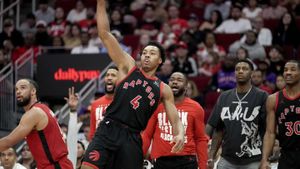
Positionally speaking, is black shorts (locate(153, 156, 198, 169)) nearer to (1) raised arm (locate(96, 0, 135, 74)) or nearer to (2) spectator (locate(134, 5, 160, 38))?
(1) raised arm (locate(96, 0, 135, 74))

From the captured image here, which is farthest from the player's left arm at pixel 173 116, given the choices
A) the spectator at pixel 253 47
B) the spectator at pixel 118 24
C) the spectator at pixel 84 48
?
the spectator at pixel 118 24

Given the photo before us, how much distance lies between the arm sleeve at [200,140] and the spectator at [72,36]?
8611 mm

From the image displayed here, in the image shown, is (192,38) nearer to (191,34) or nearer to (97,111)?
(191,34)

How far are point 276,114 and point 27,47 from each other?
33.6ft

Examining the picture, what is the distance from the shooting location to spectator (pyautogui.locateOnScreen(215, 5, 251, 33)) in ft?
57.7

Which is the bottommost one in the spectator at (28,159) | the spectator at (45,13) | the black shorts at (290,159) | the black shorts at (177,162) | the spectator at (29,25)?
the spectator at (28,159)

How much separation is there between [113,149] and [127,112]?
441 millimetres

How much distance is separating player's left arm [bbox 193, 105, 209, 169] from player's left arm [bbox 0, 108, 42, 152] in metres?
2.47

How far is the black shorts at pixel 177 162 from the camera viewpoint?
10.4 m

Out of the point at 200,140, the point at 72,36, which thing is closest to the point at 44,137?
the point at 200,140

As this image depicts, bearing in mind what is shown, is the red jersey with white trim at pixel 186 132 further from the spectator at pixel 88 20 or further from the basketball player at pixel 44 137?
the spectator at pixel 88 20

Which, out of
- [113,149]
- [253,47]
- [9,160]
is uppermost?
Answer: [253,47]

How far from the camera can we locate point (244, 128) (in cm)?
1035

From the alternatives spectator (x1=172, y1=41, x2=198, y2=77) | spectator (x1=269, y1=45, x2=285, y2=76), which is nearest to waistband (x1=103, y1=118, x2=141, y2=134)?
spectator (x1=269, y1=45, x2=285, y2=76)
